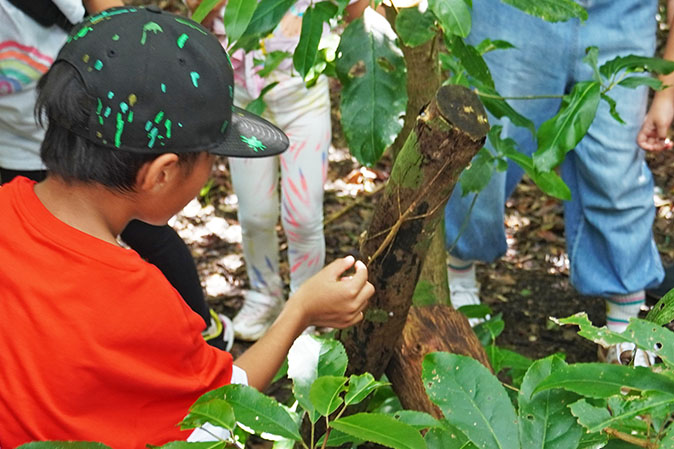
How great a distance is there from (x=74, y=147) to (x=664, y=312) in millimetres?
943

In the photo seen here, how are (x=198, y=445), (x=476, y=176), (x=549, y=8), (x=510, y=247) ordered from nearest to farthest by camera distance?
(x=198, y=445) → (x=549, y=8) → (x=476, y=176) → (x=510, y=247)

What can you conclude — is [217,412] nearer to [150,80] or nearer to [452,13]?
[150,80]

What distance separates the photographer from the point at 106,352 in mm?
1301

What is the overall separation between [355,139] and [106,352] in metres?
0.60

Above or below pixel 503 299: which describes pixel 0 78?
above

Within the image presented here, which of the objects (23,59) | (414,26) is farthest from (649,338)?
(23,59)

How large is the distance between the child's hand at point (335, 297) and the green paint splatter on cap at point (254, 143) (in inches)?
10.5

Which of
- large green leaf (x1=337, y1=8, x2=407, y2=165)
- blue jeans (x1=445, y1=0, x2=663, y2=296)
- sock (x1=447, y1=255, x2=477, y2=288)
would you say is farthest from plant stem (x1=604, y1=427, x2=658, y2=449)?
sock (x1=447, y1=255, x2=477, y2=288)

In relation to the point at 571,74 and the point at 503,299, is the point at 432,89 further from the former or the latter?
the point at 503,299

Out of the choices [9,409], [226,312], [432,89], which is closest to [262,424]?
[9,409]

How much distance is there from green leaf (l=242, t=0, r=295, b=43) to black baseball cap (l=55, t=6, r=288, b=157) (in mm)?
196

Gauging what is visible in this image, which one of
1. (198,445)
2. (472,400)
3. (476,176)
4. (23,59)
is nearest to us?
(198,445)

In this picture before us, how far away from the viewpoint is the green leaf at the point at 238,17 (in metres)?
1.38

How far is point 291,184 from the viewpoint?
2.86 m
